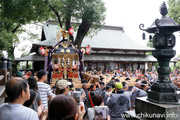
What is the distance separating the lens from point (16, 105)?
165cm

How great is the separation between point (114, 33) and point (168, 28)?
2453 cm

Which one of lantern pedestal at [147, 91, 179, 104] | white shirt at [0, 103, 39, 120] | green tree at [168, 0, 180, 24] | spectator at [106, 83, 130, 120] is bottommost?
spectator at [106, 83, 130, 120]

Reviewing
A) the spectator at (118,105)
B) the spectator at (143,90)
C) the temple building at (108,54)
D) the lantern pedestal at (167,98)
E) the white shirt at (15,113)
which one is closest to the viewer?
the white shirt at (15,113)

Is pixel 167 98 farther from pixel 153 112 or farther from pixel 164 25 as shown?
pixel 164 25

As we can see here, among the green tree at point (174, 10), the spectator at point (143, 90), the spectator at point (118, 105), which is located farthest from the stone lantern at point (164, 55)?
the green tree at point (174, 10)

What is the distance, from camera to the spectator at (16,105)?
1.57 m

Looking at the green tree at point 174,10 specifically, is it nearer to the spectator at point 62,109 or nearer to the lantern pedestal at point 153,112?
the lantern pedestal at point 153,112

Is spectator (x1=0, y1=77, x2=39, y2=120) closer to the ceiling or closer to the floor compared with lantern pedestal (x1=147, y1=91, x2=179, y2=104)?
closer to the ceiling

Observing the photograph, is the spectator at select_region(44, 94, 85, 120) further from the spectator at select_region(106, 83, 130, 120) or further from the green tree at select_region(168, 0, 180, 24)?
the green tree at select_region(168, 0, 180, 24)

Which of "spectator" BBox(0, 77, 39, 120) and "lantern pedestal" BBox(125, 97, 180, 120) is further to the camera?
"lantern pedestal" BBox(125, 97, 180, 120)

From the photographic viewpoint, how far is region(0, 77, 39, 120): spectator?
157 centimetres

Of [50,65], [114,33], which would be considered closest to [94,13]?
[50,65]

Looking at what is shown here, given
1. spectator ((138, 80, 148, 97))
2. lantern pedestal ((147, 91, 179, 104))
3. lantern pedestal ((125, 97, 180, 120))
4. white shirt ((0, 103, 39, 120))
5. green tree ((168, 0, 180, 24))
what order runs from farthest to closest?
green tree ((168, 0, 180, 24))
spectator ((138, 80, 148, 97))
lantern pedestal ((147, 91, 179, 104))
lantern pedestal ((125, 97, 180, 120))
white shirt ((0, 103, 39, 120))

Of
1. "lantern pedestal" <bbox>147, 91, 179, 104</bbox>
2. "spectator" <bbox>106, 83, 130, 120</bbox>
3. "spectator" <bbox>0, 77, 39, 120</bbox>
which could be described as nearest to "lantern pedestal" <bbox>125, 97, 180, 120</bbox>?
"lantern pedestal" <bbox>147, 91, 179, 104</bbox>
